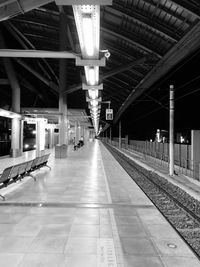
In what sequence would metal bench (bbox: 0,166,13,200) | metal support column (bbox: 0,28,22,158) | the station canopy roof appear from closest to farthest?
metal bench (bbox: 0,166,13,200)
the station canopy roof
metal support column (bbox: 0,28,22,158)

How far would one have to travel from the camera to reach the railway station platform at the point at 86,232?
4.19 meters

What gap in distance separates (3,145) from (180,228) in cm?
3227

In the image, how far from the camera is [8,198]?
816cm

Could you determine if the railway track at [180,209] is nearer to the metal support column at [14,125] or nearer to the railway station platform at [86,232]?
the railway station platform at [86,232]

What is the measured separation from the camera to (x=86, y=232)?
532 cm

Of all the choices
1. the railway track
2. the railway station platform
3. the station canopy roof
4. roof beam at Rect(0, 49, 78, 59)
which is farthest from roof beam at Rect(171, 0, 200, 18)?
the railway station platform

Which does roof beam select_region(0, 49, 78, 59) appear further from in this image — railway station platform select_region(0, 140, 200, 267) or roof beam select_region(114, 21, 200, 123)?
roof beam select_region(114, 21, 200, 123)

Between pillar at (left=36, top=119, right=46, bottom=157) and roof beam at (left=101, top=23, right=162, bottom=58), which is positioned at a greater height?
roof beam at (left=101, top=23, right=162, bottom=58)

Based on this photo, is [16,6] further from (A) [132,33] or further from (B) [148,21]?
(A) [132,33]

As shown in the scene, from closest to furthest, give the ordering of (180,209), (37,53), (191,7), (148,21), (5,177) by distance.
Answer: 1. (37,53)
2. (180,209)
3. (5,177)
4. (191,7)
5. (148,21)

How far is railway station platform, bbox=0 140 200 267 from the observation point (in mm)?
4188

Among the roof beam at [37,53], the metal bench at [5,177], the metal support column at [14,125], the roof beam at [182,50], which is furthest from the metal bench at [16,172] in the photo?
the metal support column at [14,125]

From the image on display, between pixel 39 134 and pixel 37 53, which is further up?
pixel 37 53

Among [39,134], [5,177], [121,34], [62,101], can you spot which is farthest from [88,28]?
[121,34]
